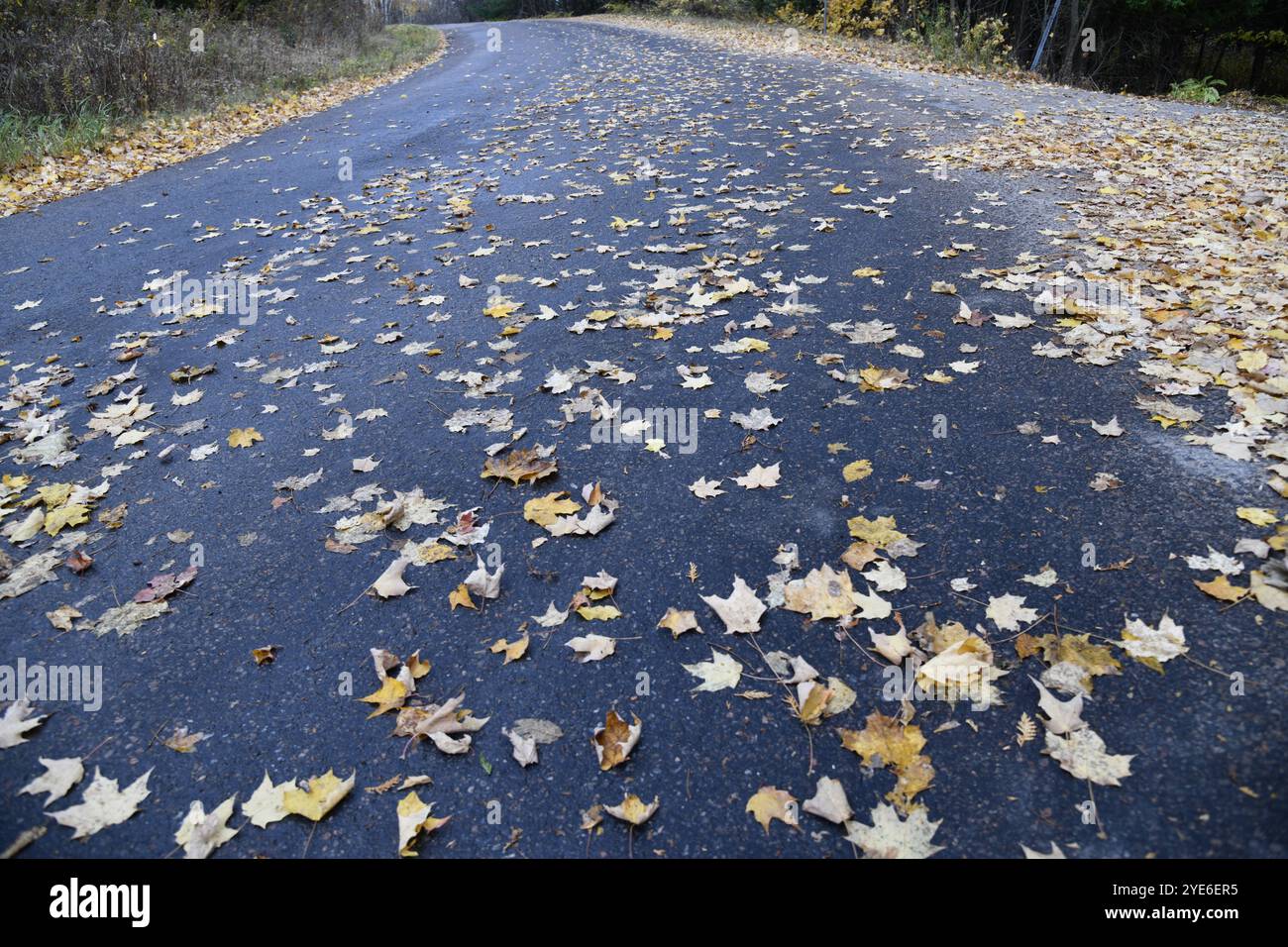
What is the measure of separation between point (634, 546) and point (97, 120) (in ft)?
39.2

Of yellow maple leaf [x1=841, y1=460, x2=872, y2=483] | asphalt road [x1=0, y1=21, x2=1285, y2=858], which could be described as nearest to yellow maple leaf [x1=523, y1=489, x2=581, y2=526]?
asphalt road [x1=0, y1=21, x2=1285, y2=858]

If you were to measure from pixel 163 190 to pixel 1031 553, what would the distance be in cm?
992

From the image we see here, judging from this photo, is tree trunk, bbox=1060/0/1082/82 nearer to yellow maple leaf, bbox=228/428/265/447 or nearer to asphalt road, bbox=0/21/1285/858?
asphalt road, bbox=0/21/1285/858

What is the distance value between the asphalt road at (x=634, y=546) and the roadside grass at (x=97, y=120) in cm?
457

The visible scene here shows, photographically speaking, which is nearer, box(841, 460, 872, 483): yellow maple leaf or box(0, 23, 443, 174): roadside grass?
box(841, 460, 872, 483): yellow maple leaf

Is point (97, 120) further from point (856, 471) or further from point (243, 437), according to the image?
point (856, 471)

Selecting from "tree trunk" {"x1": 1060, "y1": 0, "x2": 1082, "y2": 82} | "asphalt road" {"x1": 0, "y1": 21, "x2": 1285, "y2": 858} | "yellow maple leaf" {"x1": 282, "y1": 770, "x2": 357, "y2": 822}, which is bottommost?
"yellow maple leaf" {"x1": 282, "y1": 770, "x2": 357, "y2": 822}

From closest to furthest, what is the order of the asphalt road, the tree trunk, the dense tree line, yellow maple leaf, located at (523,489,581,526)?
Answer: the asphalt road → yellow maple leaf, located at (523,489,581,526) → the tree trunk → the dense tree line

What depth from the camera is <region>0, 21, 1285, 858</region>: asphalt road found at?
2057mm

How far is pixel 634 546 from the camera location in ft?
9.77

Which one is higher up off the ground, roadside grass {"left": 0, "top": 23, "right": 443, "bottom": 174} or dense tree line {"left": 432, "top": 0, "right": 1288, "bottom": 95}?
dense tree line {"left": 432, "top": 0, "right": 1288, "bottom": 95}

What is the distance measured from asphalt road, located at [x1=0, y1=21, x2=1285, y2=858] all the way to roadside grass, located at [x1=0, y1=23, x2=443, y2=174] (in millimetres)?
4573
